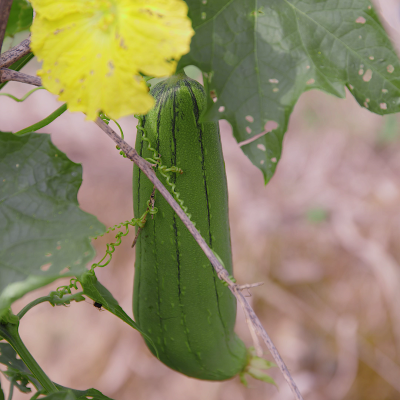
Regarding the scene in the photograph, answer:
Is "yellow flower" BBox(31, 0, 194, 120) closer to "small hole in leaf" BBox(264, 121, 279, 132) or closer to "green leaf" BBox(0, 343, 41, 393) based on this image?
"small hole in leaf" BBox(264, 121, 279, 132)

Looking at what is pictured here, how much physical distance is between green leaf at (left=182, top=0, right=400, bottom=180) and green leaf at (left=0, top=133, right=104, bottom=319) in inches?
6.6

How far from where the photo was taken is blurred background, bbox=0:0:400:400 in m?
1.97

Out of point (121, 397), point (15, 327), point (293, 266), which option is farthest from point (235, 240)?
point (15, 327)

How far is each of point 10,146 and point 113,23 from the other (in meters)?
0.19

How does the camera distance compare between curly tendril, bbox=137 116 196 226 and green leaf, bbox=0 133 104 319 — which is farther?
curly tendril, bbox=137 116 196 226

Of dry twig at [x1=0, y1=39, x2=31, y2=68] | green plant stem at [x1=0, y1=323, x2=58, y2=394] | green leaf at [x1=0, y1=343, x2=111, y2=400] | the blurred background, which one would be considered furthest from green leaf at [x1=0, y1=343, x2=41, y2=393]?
the blurred background

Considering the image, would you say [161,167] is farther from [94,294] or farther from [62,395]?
[62,395]

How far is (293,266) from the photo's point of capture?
7.15ft

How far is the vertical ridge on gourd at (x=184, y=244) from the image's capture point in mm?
559

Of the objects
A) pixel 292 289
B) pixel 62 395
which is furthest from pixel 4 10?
pixel 292 289

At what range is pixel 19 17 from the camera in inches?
26.2

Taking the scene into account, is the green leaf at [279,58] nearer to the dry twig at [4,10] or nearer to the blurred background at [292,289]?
the dry twig at [4,10]

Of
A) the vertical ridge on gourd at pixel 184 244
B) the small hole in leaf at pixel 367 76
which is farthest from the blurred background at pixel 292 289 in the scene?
the small hole in leaf at pixel 367 76

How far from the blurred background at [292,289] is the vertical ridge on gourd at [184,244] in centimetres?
140
